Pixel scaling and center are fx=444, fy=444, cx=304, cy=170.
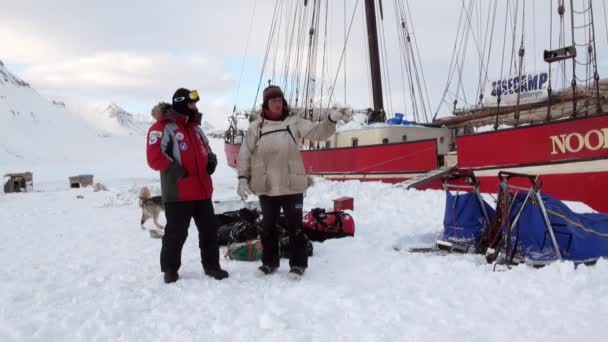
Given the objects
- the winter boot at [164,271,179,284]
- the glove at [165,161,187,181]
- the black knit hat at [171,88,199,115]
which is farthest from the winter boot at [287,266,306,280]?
the black knit hat at [171,88,199,115]

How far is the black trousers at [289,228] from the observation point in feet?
12.8

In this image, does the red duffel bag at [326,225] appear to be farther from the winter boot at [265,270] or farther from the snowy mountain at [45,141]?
the snowy mountain at [45,141]

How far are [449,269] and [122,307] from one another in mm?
2606

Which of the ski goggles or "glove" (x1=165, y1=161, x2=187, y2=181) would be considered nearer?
"glove" (x1=165, y1=161, x2=187, y2=181)

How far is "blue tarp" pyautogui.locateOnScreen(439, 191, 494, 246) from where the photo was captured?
4551mm

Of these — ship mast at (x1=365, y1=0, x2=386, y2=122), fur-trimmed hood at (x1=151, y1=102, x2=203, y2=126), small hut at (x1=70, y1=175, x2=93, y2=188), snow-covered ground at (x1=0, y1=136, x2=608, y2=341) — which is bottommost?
snow-covered ground at (x1=0, y1=136, x2=608, y2=341)

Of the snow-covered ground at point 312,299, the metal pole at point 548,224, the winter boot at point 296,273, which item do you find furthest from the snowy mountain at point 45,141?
the metal pole at point 548,224

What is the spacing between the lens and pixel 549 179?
328 inches

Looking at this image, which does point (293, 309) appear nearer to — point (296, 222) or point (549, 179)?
point (296, 222)

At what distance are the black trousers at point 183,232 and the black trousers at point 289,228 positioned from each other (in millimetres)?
452

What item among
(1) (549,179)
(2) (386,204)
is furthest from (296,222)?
(1) (549,179)

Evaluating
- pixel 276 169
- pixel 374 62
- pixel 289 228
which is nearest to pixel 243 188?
pixel 276 169

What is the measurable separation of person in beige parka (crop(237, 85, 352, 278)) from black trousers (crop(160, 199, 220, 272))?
0.37m

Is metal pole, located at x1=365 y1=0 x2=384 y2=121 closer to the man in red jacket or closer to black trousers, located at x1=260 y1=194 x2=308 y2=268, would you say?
black trousers, located at x1=260 y1=194 x2=308 y2=268
